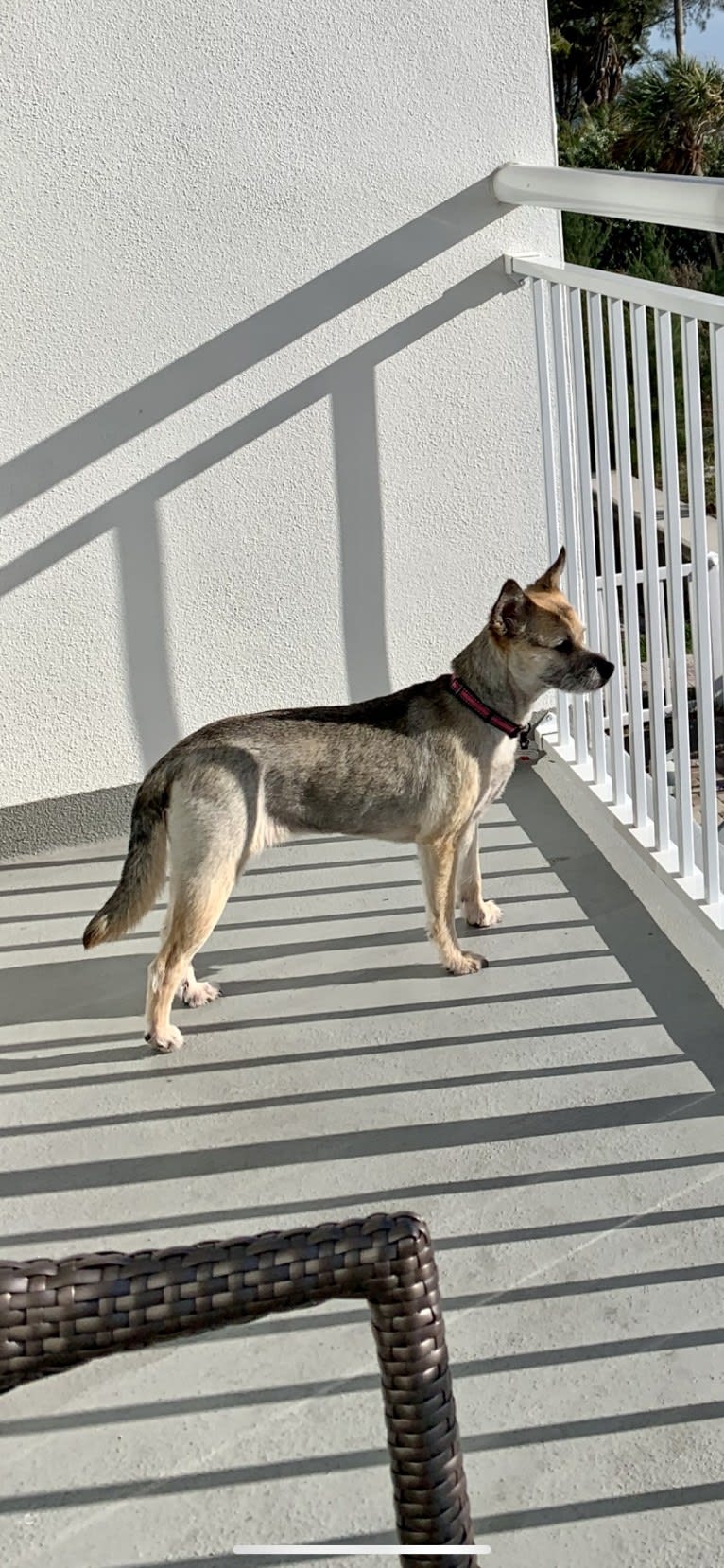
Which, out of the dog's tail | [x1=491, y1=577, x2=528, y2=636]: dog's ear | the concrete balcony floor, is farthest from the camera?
[x1=491, y1=577, x2=528, y2=636]: dog's ear

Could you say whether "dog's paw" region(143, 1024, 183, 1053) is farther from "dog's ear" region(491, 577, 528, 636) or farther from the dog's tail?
"dog's ear" region(491, 577, 528, 636)

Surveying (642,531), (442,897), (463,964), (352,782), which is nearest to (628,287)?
(642,531)

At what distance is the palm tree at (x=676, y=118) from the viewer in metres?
34.7

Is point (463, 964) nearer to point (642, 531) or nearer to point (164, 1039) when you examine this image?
point (164, 1039)

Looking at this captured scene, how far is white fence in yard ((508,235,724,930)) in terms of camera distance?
313cm

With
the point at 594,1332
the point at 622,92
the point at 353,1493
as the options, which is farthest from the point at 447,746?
the point at 622,92

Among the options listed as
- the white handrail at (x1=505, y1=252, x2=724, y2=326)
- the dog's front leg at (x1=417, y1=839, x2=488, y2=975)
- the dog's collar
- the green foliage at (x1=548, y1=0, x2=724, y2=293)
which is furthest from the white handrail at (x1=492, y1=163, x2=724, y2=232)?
the green foliage at (x1=548, y1=0, x2=724, y2=293)

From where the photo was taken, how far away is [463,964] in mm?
3545

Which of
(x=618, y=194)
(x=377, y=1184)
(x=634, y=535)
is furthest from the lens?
(x=634, y=535)

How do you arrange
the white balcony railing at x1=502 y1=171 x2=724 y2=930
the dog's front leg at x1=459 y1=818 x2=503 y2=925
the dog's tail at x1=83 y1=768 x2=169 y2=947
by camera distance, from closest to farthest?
the white balcony railing at x1=502 y1=171 x2=724 y2=930 < the dog's tail at x1=83 y1=768 x2=169 y2=947 < the dog's front leg at x1=459 y1=818 x2=503 y2=925

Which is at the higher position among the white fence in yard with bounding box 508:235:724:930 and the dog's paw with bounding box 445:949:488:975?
the white fence in yard with bounding box 508:235:724:930

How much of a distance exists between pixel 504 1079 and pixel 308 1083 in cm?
38

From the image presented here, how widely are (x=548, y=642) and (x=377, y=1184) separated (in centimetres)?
122

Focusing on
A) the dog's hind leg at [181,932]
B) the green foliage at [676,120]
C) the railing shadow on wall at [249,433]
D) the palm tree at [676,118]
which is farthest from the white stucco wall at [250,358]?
the green foliage at [676,120]
